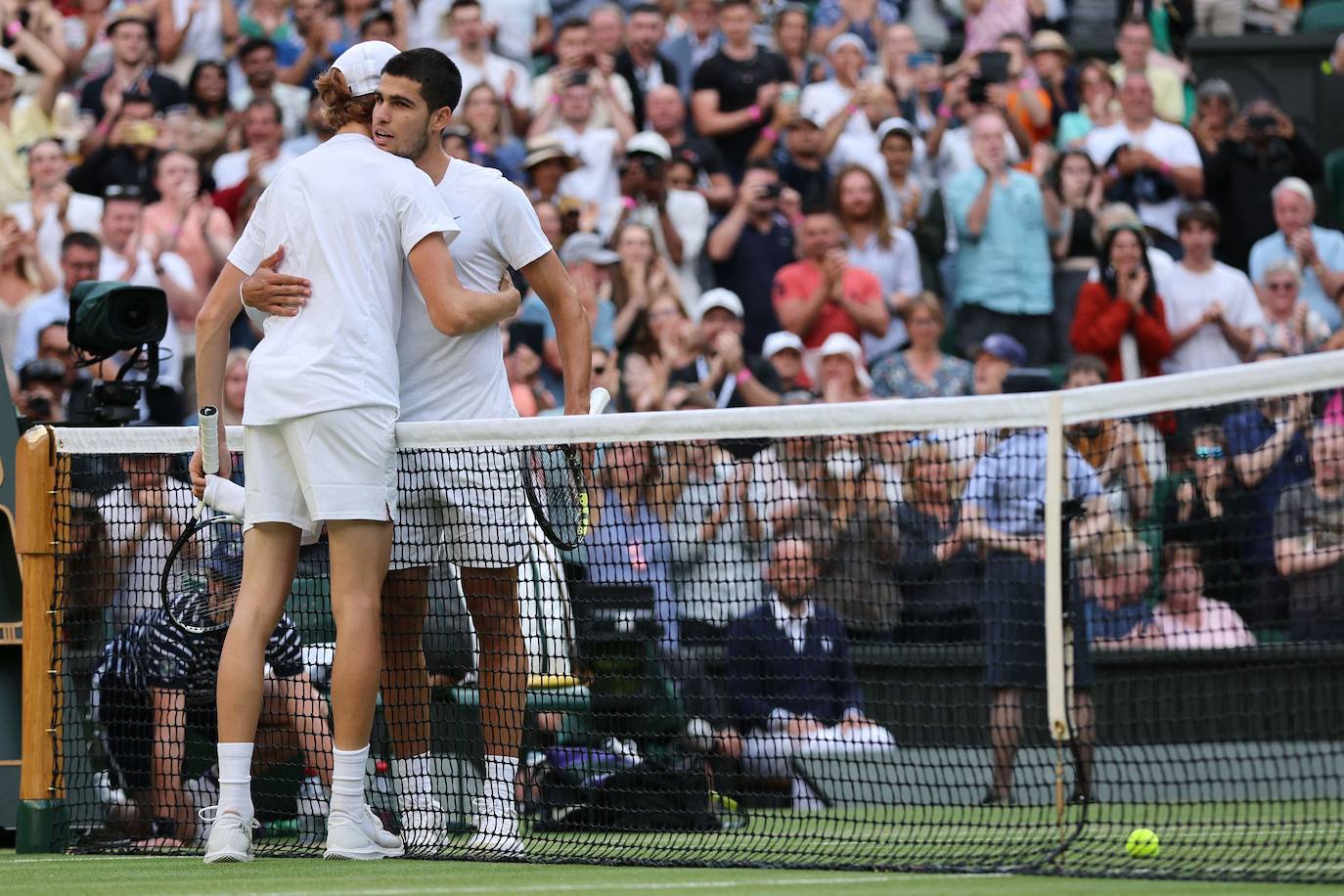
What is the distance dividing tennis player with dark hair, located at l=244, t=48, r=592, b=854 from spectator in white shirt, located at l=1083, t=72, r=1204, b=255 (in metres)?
8.14

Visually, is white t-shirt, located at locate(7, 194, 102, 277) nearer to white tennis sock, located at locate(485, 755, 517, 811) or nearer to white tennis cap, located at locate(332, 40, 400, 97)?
white tennis cap, located at locate(332, 40, 400, 97)

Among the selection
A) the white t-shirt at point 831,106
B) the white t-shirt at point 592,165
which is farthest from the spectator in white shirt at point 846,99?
the white t-shirt at point 592,165

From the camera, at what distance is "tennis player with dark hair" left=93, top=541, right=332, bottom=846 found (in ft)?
24.0

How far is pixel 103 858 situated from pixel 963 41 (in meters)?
11.3

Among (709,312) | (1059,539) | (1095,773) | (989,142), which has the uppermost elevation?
(989,142)

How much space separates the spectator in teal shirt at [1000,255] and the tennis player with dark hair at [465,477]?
695cm

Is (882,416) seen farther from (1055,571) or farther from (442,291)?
(442,291)

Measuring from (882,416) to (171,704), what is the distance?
10.1 ft

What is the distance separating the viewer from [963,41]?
16.2 meters

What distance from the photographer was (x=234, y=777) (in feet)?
20.1

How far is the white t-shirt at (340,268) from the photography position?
6.07 meters

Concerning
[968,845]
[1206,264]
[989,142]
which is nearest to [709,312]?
[989,142]

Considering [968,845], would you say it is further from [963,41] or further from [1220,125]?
[963,41]

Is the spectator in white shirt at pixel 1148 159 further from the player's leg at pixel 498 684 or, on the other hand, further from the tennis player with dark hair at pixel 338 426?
the tennis player with dark hair at pixel 338 426
